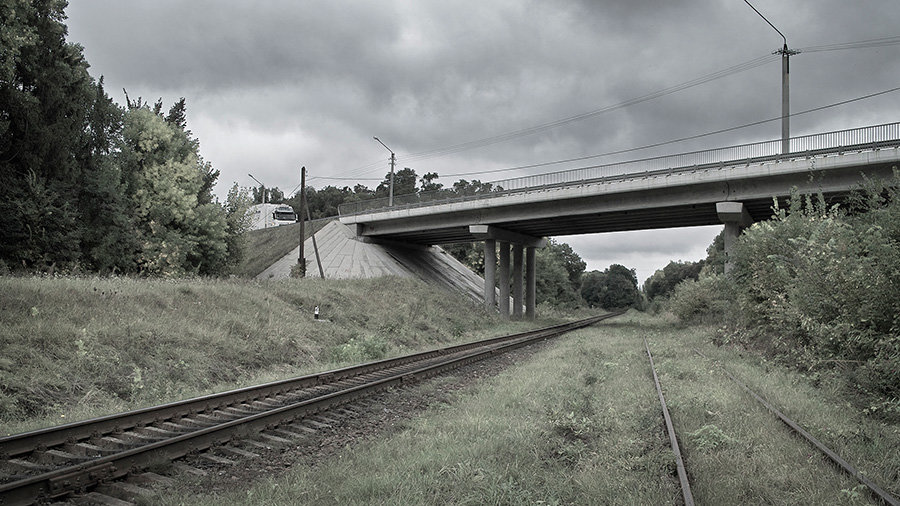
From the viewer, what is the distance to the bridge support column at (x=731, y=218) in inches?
1133

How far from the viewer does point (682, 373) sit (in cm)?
1262

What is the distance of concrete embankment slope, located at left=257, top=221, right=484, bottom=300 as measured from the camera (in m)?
40.8

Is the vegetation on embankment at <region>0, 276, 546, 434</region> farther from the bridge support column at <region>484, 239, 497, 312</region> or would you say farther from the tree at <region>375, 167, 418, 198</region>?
the tree at <region>375, 167, 418, 198</region>

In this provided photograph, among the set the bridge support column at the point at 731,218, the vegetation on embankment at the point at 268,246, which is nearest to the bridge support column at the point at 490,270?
the vegetation on embankment at the point at 268,246

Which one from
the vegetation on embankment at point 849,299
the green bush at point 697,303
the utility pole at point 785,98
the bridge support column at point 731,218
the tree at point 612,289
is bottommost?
the tree at point 612,289

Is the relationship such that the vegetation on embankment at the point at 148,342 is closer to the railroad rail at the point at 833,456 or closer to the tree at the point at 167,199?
the railroad rail at the point at 833,456

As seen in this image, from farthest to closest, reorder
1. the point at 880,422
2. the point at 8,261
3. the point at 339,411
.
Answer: the point at 8,261 → the point at 339,411 → the point at 880,422

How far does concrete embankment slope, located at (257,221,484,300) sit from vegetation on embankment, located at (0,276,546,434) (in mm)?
17547

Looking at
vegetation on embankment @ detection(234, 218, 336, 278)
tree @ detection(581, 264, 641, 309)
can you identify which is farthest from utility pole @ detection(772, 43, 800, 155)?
tree @ detection(581, 264, 641, 309)

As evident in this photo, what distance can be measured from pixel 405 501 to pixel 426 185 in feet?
345

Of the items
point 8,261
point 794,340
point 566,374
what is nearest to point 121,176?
point 8,261

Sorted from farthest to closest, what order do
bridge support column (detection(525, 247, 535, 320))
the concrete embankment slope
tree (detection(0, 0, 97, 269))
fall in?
1. bridge support column (detection(525, 247, 535, 320))
2. the concrete embankment slope
3. tree (detection(0, 0, 97, 269))

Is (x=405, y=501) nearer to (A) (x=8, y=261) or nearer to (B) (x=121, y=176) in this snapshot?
(A) (x=8, y=261)

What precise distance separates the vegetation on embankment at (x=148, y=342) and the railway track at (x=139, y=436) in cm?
151
